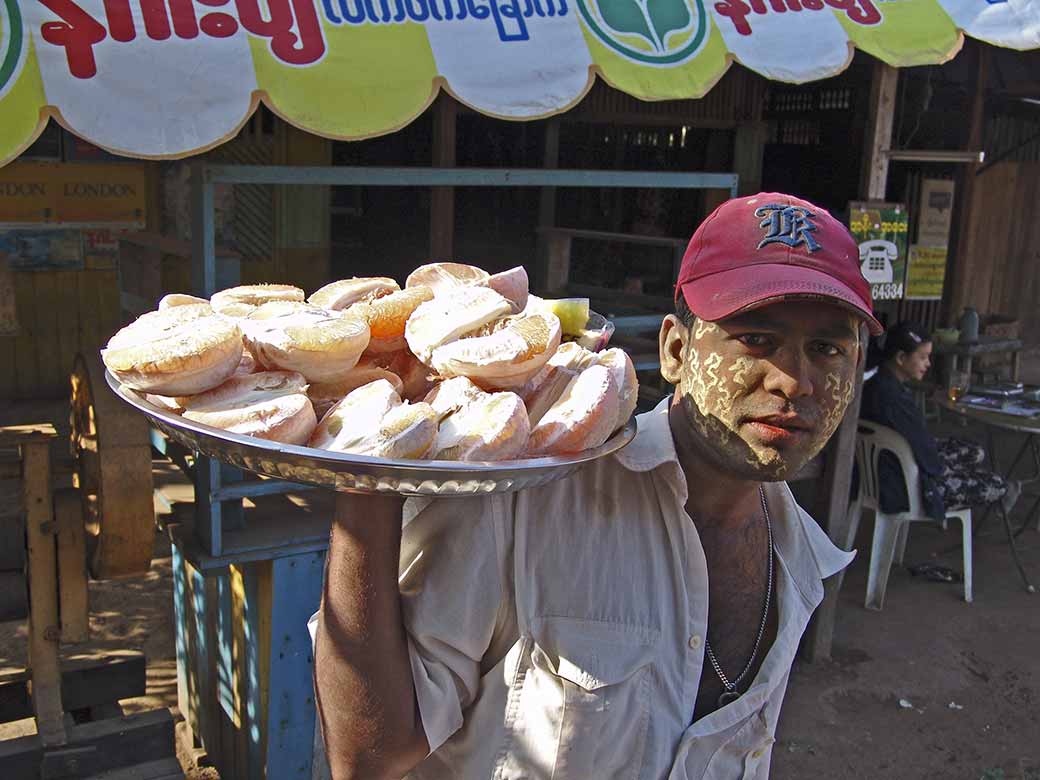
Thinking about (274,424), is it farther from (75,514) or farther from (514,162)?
(514,162)

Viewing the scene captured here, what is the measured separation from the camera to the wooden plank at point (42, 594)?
10.2 ft

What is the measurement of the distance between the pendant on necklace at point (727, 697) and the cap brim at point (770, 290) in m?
0.62

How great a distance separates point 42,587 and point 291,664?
0.84 metres

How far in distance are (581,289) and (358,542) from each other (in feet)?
14.0

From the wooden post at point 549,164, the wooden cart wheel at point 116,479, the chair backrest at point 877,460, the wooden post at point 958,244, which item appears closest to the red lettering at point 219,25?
the wooden cart wheel at point 116,479

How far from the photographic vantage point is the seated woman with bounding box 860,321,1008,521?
5.50 meters

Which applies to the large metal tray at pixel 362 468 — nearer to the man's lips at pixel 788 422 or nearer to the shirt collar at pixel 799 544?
the man's lips at pixel 788 422

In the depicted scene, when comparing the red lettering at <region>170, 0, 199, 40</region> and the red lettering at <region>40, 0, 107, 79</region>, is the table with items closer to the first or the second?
the red lettering at <region>170, 0, 199, 40</region>

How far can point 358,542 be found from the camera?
1.31 meters

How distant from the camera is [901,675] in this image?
4.86 m

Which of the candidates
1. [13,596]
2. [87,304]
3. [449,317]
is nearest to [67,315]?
[87,304]

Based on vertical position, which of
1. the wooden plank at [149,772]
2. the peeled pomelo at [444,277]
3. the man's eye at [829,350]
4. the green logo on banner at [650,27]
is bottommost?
the wooden plank at [149,772]

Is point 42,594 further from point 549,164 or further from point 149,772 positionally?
point 549,164

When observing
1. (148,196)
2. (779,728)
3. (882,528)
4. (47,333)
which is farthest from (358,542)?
(47,333)
